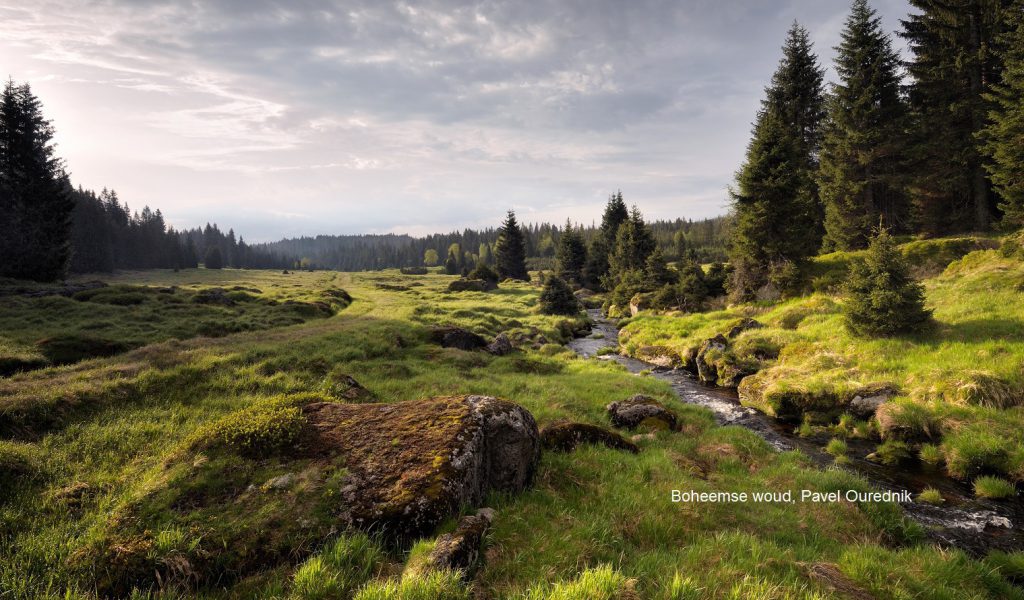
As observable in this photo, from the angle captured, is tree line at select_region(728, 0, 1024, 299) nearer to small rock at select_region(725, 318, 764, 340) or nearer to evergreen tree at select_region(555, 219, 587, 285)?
small rock at select_region(725, 318, 764, 340)

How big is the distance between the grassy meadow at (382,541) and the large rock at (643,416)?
42 centimetres

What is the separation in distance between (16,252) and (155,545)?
188 feet

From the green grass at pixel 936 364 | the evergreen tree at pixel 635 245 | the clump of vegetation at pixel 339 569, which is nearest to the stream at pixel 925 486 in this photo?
the green grass at pixel 936 364

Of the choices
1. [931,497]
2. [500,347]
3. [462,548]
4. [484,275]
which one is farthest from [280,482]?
[484,275]

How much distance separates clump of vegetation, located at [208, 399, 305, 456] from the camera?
6.42m

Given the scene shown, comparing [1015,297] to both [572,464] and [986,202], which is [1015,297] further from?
[572,464]

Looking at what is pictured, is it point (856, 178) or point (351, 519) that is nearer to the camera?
point (351, 519)

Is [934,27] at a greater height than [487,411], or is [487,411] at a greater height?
[934,27]

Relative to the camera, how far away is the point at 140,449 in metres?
7.51

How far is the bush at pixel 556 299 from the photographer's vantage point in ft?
152

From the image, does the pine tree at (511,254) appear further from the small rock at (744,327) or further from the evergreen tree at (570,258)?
the small rock at (744,327)

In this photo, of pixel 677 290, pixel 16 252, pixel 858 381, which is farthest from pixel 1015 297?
pixel 16 252

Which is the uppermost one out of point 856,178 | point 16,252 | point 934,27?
point 934,27

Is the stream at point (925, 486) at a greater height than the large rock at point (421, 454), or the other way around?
the large rock at point (421, 454)
